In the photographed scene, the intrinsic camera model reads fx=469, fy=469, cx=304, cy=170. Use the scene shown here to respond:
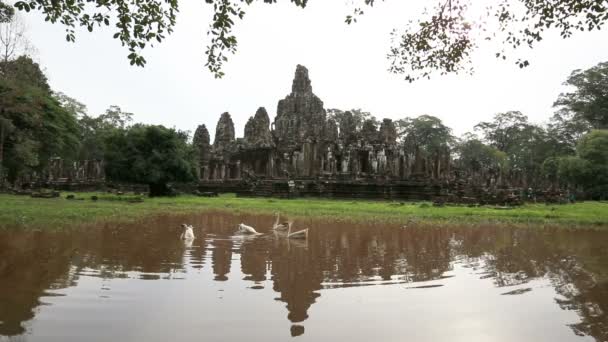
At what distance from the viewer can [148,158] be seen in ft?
88.3

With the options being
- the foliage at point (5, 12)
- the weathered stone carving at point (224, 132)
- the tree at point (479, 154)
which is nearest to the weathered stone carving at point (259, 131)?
the weathered stone carving at point (224, 132)

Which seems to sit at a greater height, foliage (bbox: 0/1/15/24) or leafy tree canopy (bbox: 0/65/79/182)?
foliage (bbox: 0/1/15/24)

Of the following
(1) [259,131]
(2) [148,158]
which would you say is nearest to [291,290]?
(2) [148,158]

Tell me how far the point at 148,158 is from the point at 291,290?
23404mm

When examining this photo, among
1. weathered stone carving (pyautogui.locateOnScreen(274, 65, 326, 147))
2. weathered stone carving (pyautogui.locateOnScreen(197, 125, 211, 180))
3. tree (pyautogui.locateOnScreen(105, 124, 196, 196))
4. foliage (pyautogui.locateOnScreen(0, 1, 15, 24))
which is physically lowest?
tree (pyautogui.locateOnScreen(105, 124, 196, 196))

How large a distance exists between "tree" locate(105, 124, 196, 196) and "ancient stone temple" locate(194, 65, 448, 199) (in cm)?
559

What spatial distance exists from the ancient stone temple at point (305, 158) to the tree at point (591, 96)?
83.3 ft

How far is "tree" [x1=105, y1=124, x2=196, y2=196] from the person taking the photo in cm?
2650

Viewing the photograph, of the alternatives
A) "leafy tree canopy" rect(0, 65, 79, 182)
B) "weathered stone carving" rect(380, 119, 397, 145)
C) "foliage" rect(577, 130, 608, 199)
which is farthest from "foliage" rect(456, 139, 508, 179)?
"leafy tree canopy" rect(0, 65, 79, 182)

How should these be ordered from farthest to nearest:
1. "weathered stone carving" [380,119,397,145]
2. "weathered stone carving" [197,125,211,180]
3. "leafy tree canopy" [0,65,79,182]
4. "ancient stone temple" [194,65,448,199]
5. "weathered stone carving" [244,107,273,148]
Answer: "weathered stone carving" [197,125,211,180]
"weathered stone carving" [244,107,273,148]
"weathered stone carving" [380,119,397,145]
"ancient stone temple" [194,65,448,199]
"leafy tree canopy" [0,65,79,182]

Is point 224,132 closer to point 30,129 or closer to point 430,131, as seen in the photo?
point 30,129

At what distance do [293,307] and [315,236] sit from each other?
577 centimetres

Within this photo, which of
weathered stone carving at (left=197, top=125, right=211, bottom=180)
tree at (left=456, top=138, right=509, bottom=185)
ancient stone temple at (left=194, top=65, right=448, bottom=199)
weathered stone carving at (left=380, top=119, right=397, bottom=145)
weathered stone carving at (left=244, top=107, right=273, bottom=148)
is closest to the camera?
ancient stone temple at (left=194, top=65, right=448, bottom=199)

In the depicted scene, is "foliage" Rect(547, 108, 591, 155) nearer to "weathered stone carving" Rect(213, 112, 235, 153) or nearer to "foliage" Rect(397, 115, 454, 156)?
"foliage" Rect(397, 115, 454, 156)
